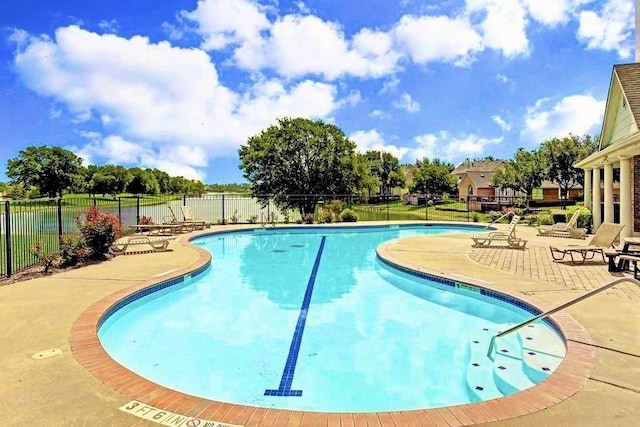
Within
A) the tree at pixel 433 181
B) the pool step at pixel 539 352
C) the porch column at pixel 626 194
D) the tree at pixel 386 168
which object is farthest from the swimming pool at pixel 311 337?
the tree at pixel 386 168

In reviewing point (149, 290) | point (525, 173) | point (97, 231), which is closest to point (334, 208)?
point (97, 231)

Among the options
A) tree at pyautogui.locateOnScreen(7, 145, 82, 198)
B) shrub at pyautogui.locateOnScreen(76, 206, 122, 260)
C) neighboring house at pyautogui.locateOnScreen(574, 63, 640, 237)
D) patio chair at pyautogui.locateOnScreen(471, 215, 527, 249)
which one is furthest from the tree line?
neighboring house at pyautogui.locateOnScreen(574, 63, 640, 237)

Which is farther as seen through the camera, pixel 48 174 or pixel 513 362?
pixel 48 174

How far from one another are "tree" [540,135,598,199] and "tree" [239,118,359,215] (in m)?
21.2

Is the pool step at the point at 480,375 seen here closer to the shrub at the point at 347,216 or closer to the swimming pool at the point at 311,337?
the swimming pool at the point at 311,337

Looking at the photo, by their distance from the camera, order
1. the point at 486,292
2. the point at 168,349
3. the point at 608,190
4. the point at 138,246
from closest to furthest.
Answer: the point at 168,349, the point at 486,292, the point at 138,246, the point at 608,190

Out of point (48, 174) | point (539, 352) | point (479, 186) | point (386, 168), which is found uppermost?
point (386, 168)

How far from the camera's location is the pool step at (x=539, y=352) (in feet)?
14.0

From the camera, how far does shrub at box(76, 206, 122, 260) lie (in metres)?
9.49

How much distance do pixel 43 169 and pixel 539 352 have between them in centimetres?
6904

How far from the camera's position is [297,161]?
30.4 meters

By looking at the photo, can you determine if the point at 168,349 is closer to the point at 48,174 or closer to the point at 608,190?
the point at 608,190

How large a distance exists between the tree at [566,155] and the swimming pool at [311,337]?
3561cm

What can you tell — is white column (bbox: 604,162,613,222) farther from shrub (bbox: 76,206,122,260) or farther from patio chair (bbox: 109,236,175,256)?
shrub (bbox: 76,206,122,260)
